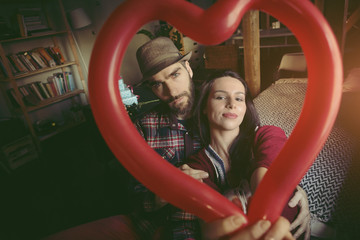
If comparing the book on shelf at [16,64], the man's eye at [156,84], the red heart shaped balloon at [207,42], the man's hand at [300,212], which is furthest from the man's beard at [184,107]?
the book on shelf at [16,64]

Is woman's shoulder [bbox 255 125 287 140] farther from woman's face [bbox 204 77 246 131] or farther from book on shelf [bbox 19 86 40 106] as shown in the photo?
book on shelf [bbox 19 86 40 106]

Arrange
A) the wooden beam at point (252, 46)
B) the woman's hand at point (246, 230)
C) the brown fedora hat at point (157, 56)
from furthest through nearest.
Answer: the wooden beam at point (252, 46) < the brown fedora hat at point (157, 56) < the woman's hand at point (246, 230)

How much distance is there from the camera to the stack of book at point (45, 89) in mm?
3882

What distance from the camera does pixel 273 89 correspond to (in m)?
2.21

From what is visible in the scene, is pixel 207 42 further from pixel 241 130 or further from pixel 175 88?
pixel 175 88

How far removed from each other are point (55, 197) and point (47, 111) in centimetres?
249

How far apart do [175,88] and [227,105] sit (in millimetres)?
520

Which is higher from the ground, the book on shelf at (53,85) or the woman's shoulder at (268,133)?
the book on shelf at (53,85)

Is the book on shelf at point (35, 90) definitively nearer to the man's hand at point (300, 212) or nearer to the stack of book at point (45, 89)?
the stack of book at point (45, 89)

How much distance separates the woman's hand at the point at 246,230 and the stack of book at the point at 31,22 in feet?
15.2

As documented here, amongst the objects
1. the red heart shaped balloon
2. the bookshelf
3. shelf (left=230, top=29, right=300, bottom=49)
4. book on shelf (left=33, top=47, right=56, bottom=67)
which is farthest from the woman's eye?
shelf (left=230, top=29, right=300, bottom=49)

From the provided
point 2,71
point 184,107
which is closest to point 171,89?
point 184,107

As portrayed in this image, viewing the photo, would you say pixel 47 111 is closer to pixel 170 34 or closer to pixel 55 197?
pixel 55 197

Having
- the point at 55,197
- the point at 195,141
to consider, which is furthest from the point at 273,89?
the point at 55,197
